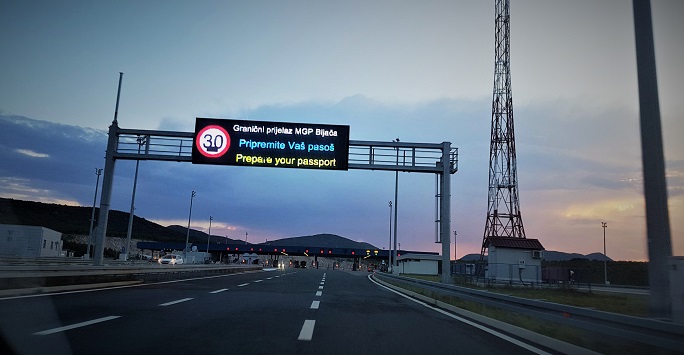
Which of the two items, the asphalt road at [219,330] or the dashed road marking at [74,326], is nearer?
the asphalt road at [219,330]

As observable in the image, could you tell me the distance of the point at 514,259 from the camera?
145ft

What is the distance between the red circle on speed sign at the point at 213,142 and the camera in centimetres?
2480

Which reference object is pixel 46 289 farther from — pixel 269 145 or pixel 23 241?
pixel 23 241

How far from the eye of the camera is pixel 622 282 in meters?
71.9

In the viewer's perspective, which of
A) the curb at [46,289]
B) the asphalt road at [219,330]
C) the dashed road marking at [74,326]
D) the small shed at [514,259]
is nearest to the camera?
the asphalt road at [219,330]

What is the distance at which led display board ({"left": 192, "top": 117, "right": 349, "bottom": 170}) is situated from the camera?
24.6 metres

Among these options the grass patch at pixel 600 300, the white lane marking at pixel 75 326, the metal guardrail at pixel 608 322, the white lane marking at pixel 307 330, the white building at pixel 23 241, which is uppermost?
the white building at pixel 23 241

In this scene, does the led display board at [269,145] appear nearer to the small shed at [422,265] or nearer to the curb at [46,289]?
the curb at [46,289]

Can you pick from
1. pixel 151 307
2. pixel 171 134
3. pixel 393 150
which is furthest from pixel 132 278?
pixel 393 150

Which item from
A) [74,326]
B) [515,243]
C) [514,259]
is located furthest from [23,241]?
[74,326]

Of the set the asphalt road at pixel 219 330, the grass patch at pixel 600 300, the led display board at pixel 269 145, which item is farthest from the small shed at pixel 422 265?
the asphalt road at pixel 219 330

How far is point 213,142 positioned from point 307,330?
17403 millimetres

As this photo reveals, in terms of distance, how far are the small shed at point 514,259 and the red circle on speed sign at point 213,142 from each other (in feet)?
87.4

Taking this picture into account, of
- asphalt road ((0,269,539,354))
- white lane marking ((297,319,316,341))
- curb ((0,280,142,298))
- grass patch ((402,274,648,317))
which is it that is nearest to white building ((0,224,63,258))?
curb ((0,280,142,298))
